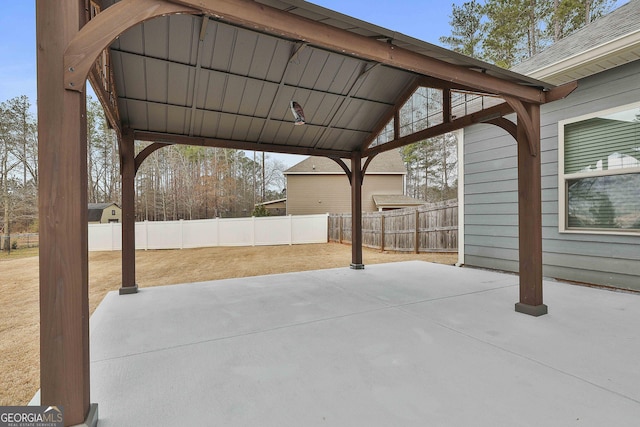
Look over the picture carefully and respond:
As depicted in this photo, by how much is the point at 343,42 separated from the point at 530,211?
2.58 meters

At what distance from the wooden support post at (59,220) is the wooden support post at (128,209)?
3.16 m

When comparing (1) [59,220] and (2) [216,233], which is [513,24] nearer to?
(2) [216,233]

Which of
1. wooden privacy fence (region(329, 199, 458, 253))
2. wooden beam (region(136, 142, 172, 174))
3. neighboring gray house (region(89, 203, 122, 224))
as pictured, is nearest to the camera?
wooden beam (region(136, 142, 172, 174))

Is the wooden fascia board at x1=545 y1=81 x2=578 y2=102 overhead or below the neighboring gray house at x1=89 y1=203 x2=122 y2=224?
overhead

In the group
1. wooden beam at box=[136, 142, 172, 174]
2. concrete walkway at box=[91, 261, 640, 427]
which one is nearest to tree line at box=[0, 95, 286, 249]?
wooden beam at box=[136, 142, 172, 174]

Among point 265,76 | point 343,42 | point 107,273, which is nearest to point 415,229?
point 265,76

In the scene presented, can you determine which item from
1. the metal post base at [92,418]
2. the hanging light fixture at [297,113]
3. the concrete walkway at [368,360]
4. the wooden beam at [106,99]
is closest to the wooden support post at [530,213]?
the concrete walkway at [368,360]

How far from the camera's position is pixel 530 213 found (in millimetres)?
3293

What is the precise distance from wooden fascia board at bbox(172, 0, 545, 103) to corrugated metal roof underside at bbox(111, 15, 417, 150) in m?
1.24

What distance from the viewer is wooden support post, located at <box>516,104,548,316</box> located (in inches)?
129

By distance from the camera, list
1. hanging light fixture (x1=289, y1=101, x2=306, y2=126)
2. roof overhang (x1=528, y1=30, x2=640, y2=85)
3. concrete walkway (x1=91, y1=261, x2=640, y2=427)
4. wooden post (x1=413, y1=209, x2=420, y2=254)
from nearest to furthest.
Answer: concrete walkway (x1=91, y1=261, x2=640, y2=427) → roof overhang (x1=528, y1=30, x2=640, y2=85) → hanging light fixture (x1=289, y1=101, x2=306, y2=126) → wooden post (x1=413, y1=209, x2=420, y2=254)

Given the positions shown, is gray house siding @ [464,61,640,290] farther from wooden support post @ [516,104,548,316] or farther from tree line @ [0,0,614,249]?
wooden support post @ [516,104,548,316]

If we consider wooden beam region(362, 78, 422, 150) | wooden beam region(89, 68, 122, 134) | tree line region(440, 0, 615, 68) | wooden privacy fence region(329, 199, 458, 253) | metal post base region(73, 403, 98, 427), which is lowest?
metal post base region(73, 403, 98, 427)

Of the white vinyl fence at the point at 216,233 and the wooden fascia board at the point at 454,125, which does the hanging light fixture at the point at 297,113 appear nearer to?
the wooden fascia board at the point at 454,125
